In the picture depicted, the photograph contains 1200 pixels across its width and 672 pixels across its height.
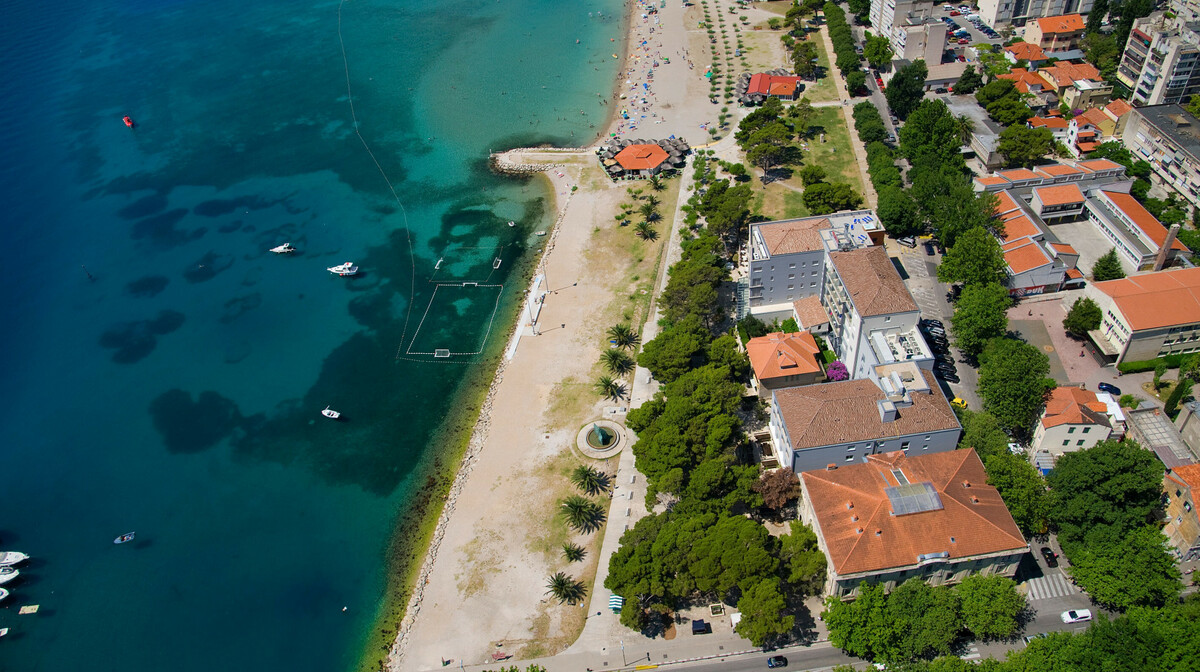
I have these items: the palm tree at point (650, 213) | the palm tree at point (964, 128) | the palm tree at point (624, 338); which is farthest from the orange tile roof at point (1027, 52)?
the palm tree at point (624, 338)

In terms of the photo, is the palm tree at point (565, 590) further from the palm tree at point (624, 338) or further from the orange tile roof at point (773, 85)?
the orange tile roof at point (773, 85)

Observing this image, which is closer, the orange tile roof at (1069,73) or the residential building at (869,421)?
the residential building at (869,421)

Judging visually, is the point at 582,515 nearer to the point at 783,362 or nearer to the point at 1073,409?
the point at 783,362

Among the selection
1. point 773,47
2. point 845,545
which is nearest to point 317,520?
point 845,545

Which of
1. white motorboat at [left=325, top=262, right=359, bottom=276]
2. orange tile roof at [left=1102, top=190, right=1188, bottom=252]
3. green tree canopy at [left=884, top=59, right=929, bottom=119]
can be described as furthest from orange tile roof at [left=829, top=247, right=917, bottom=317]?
white motorboat at [left=325, top=262, right=359, bottom=276]

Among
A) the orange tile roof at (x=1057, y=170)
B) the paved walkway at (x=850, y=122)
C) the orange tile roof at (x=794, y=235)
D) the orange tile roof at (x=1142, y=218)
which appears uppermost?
the orange tile roof at (x=794, y=235)
